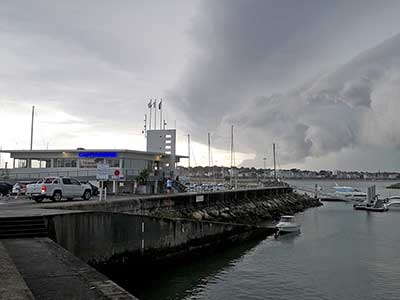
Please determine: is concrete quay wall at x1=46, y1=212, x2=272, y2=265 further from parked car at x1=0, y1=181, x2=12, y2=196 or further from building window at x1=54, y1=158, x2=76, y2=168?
A: building window at x1=54, y1=158, x2=76, y2=168

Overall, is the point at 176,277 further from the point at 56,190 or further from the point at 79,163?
the point at 79,163

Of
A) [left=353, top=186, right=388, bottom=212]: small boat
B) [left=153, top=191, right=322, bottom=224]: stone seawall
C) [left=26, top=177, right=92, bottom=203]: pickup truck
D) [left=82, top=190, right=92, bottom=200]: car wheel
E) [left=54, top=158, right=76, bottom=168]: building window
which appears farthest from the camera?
[left=353, top=186, right=388, bottom=212]: small boat

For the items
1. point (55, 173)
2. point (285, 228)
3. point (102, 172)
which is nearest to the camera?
point (102, 172)

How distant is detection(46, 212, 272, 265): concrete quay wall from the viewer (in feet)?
52.6

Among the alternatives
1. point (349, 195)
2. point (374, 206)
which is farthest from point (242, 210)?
point (349, 195)

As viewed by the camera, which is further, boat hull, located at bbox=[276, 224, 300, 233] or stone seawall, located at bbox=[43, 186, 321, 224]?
boat hull, located at bbox=[276, 224, 300, 233]

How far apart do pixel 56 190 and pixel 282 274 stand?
1640 centimetres

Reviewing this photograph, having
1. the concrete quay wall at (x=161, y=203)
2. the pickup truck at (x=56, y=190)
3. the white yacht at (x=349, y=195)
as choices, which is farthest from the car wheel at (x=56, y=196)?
the white yacht at (x=349, y=195)

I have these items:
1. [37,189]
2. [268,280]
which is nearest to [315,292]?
[268,280]

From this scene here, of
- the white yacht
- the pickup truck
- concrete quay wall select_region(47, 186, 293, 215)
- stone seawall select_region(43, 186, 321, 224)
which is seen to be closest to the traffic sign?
concrete quay wall select_region(47, 186, 293, 215)

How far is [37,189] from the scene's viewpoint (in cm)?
2653

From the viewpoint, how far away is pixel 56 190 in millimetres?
27406

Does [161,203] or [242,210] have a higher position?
[161,203]

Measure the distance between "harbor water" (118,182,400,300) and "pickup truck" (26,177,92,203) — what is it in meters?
10.6
